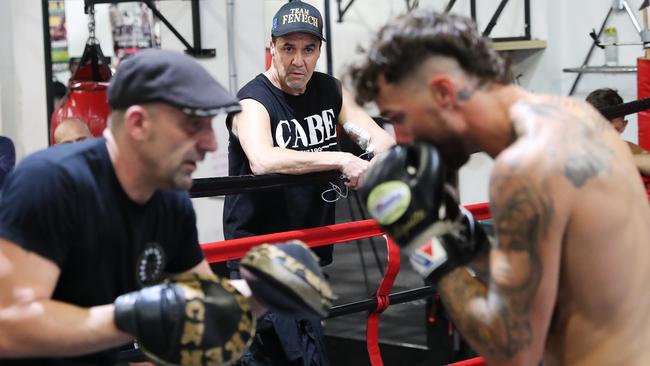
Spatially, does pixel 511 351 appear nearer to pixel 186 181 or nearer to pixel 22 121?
pixel 186 181

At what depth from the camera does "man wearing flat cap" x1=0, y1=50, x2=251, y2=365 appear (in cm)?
146

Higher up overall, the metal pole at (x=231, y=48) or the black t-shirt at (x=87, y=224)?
the metal pole at (x=231, y=48)

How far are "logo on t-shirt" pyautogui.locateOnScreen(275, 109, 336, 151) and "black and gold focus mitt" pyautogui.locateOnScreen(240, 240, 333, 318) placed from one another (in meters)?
1.12

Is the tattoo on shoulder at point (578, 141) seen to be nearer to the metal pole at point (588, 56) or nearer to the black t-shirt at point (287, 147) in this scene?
the black t-shirt at point (287, 147)

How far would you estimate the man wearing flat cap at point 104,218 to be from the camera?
146 centimetres

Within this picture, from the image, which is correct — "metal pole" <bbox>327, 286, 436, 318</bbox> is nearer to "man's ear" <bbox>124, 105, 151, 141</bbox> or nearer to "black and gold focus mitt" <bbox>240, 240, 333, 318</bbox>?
"black and gold focus mitt" <bbox>240, 240, 333, 318</bbox>

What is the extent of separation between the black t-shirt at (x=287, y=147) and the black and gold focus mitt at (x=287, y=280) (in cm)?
104

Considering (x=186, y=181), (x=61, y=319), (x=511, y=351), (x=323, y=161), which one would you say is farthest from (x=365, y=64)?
(x=323, y=161)

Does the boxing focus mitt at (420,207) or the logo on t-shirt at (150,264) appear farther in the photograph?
the logo on t-shirt at (150,264)

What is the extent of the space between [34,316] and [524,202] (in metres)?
0.79

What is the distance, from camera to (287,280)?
1.60 m

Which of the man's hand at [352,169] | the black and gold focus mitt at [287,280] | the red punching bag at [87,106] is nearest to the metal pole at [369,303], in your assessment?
the man's hand at [352,169]

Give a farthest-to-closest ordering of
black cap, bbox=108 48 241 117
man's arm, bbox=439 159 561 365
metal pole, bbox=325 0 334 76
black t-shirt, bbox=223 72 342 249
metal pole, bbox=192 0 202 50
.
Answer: metal pole, bbox=325 0 334 76 → metal pole, bbox=192 0 202 50 → black t-shirt, bbox=223 72 342 249 → black cap, bbox=108 48 241 117 → man's arm, bbox=439 159 561 365

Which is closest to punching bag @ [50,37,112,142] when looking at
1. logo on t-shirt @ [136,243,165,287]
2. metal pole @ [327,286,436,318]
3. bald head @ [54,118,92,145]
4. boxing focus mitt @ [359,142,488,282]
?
bald head @ [54,118,92,145]
